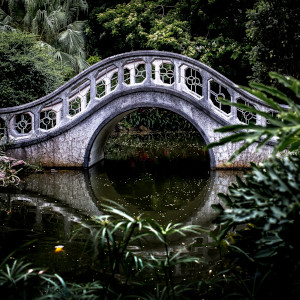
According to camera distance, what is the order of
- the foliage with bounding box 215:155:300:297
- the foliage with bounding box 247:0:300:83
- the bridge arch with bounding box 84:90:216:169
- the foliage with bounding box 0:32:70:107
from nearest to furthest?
the foliage with bounding box 215:155:300:297 < the bridge arch with bounding box 84:90:216:169 < the foliage with bounding box 0:32:70:107 < the foliage with bounding box 247:0:300:83

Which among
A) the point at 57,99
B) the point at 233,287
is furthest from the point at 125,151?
the point at 233,287

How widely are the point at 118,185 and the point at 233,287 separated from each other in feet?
18.5

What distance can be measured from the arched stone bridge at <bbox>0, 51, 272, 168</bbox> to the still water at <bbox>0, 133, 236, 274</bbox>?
1.92ft

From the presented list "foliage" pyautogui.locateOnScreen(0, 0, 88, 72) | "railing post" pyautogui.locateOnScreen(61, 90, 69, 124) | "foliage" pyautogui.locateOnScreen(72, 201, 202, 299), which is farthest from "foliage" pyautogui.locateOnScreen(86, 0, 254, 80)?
"foliage" pyautogui.locateOnScreen(72, 201, 202, 299)

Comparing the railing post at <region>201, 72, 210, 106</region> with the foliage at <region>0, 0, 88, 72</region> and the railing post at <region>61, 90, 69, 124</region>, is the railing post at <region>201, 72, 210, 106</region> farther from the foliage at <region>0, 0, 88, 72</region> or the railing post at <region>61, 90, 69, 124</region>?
the foliage at <region>0, 0, 88, 72</region>

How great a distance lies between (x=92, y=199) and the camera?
23.6ft

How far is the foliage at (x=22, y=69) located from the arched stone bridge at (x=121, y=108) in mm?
953

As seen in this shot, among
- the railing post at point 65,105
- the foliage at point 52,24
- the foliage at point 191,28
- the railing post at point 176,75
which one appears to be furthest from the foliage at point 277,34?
the foliage at point 52,24

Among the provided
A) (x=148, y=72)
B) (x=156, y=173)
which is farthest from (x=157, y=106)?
(x=156, y=173)

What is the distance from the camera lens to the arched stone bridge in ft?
31.1

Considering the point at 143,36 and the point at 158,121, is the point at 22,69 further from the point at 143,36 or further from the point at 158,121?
the point at 158,121

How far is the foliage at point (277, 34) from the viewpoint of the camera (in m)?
10.6

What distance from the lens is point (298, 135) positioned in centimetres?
274

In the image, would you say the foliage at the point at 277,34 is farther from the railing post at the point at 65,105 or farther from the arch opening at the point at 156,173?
the railing post at the point at 65,105
